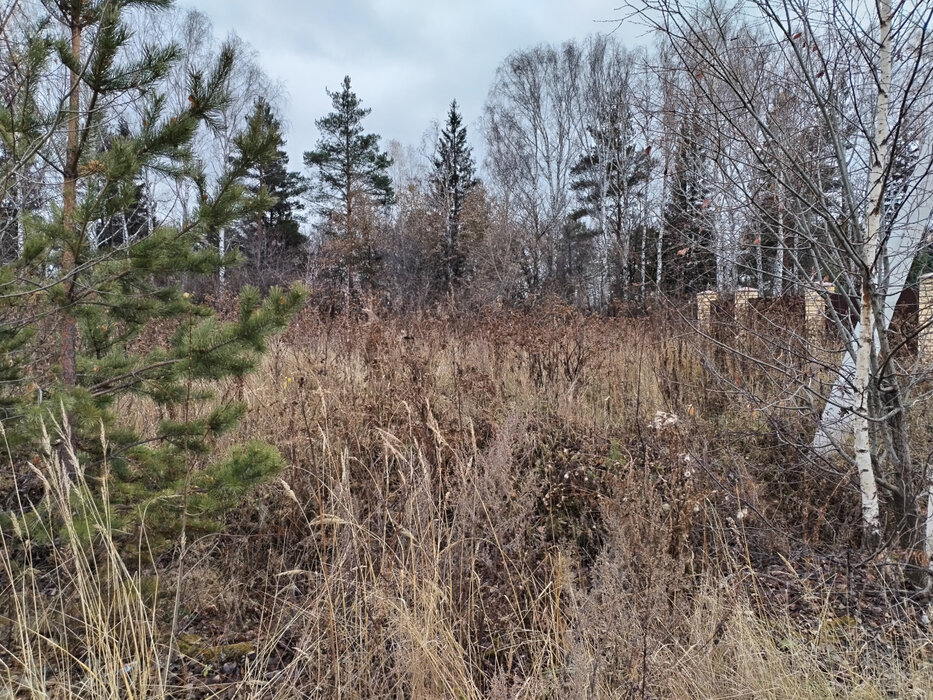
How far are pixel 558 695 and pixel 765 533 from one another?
1.52m

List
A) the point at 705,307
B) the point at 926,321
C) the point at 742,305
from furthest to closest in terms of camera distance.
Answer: the point at 705,307, the point at 742,305, the point at 926,321

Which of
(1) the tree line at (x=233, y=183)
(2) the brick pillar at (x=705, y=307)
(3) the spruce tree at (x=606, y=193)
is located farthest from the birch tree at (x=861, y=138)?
(3) the spruce tree at (x=606, y=193)

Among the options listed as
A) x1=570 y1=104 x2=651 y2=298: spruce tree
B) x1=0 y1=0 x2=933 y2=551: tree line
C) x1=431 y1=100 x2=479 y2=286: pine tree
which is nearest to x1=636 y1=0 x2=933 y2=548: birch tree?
x1=0 y1=0 x2=933 y2=551: tree line

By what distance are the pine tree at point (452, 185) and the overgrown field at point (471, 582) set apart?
18.0 m

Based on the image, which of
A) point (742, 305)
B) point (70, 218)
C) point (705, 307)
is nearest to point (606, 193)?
point (705, 307)

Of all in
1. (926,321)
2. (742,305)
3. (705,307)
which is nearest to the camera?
(926,321)

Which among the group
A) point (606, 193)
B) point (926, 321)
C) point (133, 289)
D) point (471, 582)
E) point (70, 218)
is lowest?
point (471, 582)

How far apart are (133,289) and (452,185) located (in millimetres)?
21466

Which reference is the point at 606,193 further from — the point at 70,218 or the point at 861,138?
the point at 70,218

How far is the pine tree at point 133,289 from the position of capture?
6.41ft

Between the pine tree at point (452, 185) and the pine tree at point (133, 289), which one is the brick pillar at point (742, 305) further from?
the pine tree at point (452, 185)

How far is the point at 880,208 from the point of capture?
190 cm

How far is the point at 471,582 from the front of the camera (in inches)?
67.3

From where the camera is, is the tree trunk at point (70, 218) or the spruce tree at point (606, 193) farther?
the spruce tree at point (606, 193)
